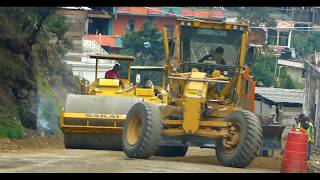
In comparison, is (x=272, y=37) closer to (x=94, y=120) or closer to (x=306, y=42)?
(x=306, y=42)

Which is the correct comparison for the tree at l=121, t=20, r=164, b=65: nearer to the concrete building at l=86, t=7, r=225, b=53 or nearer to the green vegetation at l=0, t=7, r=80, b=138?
the concrete building at l=86, t=7, r=225, b=53

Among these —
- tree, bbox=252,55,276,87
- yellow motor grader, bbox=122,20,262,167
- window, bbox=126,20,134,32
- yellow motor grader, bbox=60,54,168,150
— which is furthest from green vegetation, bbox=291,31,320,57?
yellow motor grader, bbox=122,20,262,167

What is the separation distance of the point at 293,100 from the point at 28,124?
19.7m

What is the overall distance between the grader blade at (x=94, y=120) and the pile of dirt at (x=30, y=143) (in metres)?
1.93

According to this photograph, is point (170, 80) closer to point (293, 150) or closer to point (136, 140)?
point (136, 140)

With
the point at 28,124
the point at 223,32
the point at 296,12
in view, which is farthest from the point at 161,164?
the point at 296,12

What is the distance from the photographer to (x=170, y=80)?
688 inches

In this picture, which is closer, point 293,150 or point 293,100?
point 293,150

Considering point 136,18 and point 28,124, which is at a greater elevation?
point 136,18

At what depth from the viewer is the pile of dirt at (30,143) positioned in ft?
66.5

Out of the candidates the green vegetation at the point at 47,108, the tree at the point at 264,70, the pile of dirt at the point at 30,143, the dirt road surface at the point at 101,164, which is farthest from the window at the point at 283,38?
the dirt road surface at the point at 101,164

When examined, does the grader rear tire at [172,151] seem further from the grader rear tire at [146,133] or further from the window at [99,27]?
the window at [99,27]

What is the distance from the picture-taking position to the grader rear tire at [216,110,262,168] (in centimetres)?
1502

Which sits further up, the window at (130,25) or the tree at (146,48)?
the window at (130,25)
